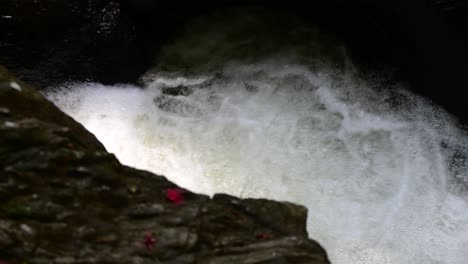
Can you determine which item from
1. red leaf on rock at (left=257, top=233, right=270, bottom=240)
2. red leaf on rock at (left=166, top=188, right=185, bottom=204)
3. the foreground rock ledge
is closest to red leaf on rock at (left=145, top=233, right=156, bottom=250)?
the foreground rock ledge

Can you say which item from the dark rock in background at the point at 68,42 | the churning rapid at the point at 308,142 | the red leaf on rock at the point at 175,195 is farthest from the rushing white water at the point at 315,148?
the red leaf on rock at the point at 175,195

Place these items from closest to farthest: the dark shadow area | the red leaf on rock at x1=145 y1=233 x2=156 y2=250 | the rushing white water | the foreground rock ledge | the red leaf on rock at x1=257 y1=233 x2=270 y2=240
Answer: the foreground rock ledge < the red leaf on rock at x1=145 y1=233 x2=156 y2=250 < the red leaf on rock at x1=257 y1=233 x2=270 y2=240 < the rushing white water < the dark shadow area

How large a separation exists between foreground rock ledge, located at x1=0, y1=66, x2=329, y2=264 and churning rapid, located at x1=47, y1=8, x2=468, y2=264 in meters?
1.32

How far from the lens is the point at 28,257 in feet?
9.68

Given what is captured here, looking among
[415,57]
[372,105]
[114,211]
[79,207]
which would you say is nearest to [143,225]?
[114,211]

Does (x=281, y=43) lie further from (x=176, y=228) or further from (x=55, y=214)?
(x=55, y=214)

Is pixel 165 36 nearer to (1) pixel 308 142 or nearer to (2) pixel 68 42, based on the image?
(2) pixel 68 42

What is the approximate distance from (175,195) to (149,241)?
495 mm

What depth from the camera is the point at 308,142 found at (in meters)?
5.28

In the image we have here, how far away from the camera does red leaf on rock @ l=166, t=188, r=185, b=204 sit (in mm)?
3582

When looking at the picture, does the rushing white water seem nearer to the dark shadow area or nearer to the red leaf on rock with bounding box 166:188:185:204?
the dark shadow area

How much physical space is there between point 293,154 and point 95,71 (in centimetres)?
268

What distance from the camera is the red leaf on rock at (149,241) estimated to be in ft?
10.5

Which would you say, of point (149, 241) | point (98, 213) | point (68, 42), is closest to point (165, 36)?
point (68, 42)
